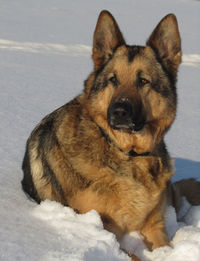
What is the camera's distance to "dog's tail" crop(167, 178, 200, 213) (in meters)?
4.36

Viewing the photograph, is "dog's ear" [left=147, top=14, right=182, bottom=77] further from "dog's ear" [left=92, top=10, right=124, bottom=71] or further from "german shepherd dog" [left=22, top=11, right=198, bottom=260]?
"dog's ear" [left=92, top=10, right=124, bottom=71]

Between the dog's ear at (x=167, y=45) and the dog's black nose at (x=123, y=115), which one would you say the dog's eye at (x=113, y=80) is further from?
the dog's ear at (x=167, y=45)

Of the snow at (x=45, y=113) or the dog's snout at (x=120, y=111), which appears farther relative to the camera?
the dog's snout at (x=120, y=111)

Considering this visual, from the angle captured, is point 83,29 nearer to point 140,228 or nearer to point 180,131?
point 180,131

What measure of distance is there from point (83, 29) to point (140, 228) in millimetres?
14736

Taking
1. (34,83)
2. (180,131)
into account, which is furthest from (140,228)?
(34,83)

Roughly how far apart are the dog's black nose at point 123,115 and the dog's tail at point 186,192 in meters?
1.28

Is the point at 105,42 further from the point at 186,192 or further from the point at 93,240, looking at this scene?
the point at 186,192

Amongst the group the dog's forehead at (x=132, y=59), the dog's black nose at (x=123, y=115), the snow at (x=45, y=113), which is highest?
the dog's forehead at (x=132, y=59)

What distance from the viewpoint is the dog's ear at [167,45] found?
370cm

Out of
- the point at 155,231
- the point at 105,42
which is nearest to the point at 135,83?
the point at 105,42

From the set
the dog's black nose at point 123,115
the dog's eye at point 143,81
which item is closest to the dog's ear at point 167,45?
the dog's eye at point 143,81

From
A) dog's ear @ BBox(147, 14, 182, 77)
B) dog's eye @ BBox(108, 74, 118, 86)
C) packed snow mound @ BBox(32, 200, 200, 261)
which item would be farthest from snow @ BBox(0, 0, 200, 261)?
dog's ear @ BBox(147, 14, 182, 77)

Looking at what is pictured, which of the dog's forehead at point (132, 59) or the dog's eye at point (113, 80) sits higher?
the dog's forehead at point (132, 59)
